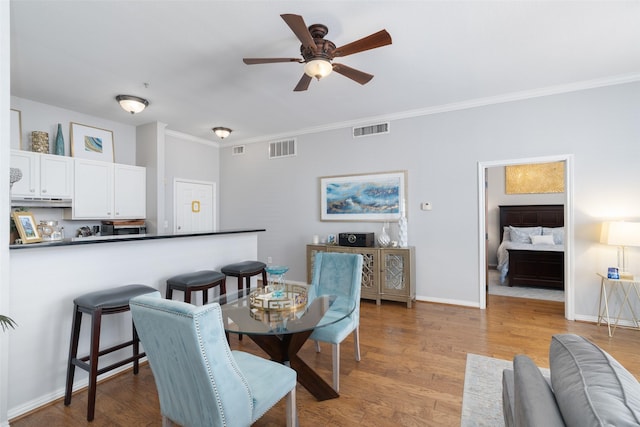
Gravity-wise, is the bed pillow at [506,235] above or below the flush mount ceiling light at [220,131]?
below

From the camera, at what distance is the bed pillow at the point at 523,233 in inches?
238

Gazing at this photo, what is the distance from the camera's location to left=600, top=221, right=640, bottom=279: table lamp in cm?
309

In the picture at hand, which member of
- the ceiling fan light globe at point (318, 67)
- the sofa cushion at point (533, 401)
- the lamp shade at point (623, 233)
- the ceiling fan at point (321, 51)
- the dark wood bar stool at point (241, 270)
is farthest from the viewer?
the dark wood bar stool at point (241, 270)

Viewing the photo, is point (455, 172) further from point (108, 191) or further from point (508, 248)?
point (108, 191)

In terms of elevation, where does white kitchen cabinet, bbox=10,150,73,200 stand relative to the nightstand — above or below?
above

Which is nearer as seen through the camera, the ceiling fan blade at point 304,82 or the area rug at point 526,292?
the ceiling fan blade at point 304,82

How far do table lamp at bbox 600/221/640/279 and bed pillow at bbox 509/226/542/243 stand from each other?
8.88 feet

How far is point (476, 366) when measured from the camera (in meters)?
2.56

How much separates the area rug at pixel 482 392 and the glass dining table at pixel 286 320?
2.92 feet

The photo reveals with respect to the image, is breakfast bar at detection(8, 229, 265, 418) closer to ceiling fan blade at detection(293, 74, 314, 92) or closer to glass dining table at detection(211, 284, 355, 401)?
glass dining table at detection(211, 284, 355, 401)

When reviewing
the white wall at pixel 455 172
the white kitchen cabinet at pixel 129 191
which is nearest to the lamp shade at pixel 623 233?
the white wall at pixel 455 172

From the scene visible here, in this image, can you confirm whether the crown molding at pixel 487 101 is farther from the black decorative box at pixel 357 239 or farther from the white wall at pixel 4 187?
the white wall at pixel 4 187

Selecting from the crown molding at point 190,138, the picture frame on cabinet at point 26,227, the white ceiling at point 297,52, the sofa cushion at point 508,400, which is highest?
the white ceiling at point 297,52

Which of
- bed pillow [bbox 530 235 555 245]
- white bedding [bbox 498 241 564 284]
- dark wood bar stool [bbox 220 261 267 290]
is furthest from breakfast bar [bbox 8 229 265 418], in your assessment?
bed pillow [bbox 530 235 555 245]
